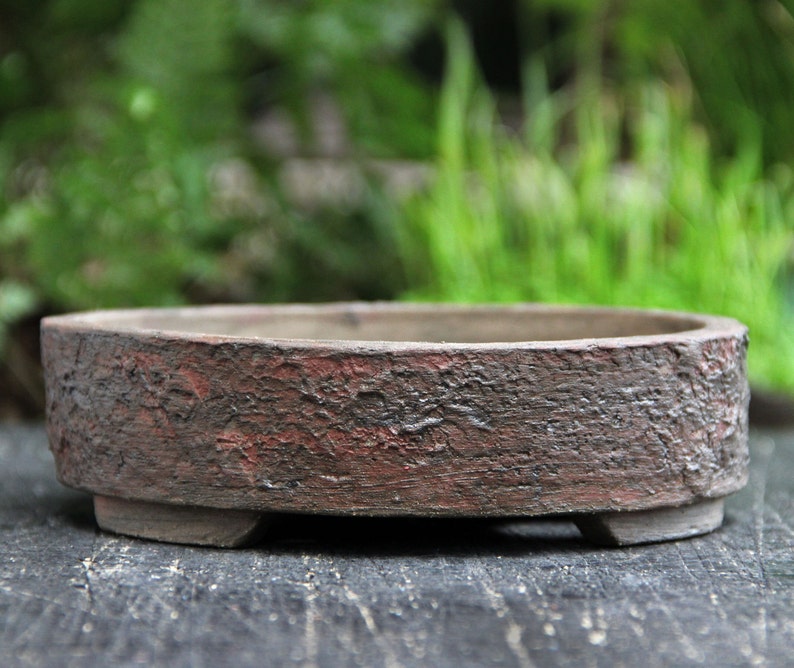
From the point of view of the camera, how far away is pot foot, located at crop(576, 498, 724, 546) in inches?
67.2

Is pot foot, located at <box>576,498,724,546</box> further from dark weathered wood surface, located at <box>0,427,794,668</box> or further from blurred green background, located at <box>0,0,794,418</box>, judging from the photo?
blurred green background, located at <box>0,0,794,418</box>

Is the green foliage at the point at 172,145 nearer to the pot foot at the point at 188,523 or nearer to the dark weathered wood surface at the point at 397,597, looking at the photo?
the dark weathered wood surface at the point at 397,597

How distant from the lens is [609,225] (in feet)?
11.1

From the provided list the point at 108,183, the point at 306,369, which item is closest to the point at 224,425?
the point at 306,369

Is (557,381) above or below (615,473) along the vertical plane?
above

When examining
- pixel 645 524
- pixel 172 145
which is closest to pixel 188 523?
pixel 645 524

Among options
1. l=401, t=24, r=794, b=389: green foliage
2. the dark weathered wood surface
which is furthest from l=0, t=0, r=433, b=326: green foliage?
the dark weathered wood surface

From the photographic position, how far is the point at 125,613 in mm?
1409

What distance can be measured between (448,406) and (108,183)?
79.0 inches

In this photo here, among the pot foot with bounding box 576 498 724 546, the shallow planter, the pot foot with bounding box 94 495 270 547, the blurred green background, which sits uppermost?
the blurred green background

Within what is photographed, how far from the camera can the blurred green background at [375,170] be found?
3281 millimetres

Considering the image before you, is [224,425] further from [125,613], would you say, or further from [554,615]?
[554,615]

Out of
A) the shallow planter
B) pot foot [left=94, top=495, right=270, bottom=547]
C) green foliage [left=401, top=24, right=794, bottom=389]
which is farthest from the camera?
green foliage [left=401, top=24, right=794, bottom=389]

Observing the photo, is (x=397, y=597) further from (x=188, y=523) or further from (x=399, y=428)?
(x=188, y=523)
